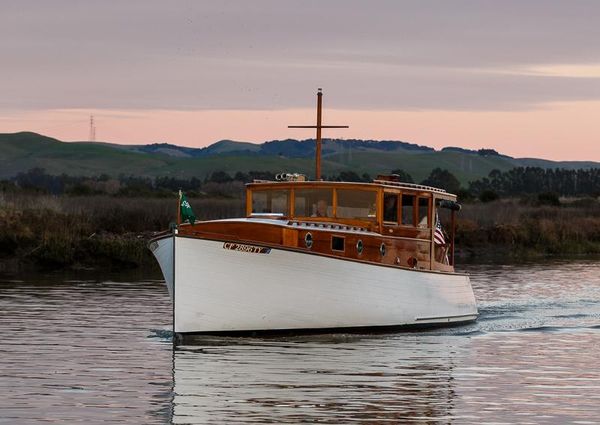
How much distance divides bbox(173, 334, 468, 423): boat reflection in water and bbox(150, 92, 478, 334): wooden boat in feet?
1.79

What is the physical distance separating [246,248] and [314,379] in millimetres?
4806

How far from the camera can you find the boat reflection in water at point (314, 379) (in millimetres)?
19594

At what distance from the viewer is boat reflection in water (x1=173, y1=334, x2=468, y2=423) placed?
19594 millimetres

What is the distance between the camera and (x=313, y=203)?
30.1 metres

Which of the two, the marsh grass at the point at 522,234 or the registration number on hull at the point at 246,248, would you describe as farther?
the marsh grass at the point at 522,234

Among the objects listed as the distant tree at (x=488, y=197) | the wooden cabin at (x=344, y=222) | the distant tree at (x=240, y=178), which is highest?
the distant tree at (x=240, y=178)

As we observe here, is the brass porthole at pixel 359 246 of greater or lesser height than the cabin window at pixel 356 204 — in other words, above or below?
below

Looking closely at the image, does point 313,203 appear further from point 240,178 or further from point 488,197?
point 240,178

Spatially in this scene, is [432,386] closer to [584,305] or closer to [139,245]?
[584,305]

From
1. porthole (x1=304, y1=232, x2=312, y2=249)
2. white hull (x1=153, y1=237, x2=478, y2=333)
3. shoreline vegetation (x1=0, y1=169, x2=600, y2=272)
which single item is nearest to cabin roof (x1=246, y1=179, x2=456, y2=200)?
porthole (x1=304, y1=232, x2=312, y2=249)

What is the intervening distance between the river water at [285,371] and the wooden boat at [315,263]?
0.47 meters

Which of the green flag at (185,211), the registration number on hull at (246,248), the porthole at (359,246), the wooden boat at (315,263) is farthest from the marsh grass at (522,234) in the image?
the green flag at (185,211)

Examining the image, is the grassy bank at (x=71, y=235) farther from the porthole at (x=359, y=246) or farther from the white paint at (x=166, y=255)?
the porthole at (x=359, y=246)

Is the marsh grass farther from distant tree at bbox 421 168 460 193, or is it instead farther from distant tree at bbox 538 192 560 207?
distant tree at bbox 421 168 460 193
